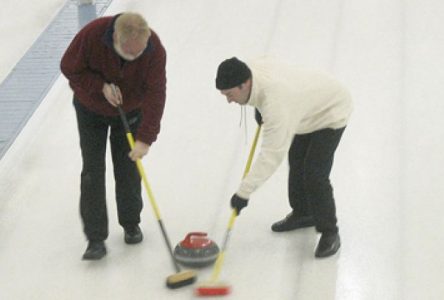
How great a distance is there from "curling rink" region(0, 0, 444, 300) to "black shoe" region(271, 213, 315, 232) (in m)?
0.04

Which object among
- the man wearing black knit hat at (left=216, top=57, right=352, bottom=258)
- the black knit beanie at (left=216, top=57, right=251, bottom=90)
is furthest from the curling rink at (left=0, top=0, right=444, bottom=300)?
the black knit beanie at (left=216, top=57, right=251, bottom=90)

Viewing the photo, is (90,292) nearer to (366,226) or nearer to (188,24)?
(366,226)

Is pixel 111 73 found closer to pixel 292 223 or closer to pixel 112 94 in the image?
pixel 112 94

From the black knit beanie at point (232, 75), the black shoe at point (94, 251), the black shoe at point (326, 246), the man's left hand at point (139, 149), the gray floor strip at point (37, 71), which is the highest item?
the black knit beanie at point (232, 75)

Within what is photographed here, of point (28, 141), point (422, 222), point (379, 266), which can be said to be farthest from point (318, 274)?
point (28, 141)

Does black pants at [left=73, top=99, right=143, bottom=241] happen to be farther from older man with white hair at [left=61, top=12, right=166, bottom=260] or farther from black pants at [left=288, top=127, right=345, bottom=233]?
black pants at [left=288, top=127, right=345, bottom=233]

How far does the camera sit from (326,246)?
3561mm

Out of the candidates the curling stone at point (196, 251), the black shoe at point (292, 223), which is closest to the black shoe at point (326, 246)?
the black shoe at point (292, 223)

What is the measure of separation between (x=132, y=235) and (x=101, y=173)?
36 centimetres

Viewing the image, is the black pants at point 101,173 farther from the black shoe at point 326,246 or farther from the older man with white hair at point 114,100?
the black shoe at point 326,246

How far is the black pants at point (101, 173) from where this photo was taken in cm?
341

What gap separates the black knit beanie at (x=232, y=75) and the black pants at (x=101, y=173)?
1.88 feet

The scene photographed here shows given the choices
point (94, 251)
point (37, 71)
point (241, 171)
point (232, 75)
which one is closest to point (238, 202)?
point (232, 75)

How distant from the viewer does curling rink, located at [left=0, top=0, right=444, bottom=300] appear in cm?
345
